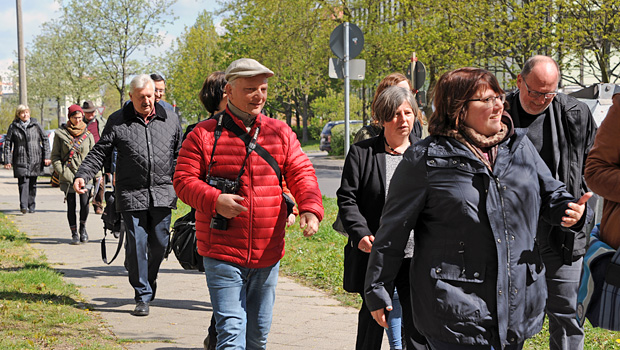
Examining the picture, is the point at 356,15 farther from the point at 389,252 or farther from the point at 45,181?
the point at 389,252

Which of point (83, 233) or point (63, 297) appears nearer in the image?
point (63, 297)

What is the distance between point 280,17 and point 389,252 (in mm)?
41745

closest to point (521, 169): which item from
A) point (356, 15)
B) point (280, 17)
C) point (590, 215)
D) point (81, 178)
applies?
point (590, 215)

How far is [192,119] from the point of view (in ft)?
228

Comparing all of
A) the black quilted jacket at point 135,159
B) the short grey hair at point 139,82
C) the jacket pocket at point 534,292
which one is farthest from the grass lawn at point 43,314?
the jacket pocket at point 534,292

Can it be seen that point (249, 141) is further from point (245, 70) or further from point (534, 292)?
point (534, 292)

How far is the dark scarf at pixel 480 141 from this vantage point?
304 centimetres

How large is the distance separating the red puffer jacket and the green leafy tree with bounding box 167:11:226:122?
176 feet

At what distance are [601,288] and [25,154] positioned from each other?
1325 centimetres

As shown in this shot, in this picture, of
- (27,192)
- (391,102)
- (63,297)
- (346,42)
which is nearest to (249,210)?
(391,102)

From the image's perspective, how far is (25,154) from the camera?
1470cm

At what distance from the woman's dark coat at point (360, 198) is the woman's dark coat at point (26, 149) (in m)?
11.3

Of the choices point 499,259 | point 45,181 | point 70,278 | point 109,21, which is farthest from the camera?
point 109,21

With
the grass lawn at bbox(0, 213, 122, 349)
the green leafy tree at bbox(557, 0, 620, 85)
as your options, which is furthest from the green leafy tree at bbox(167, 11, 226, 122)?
the grass lawn at bbox(0, 213, 122, 349)
